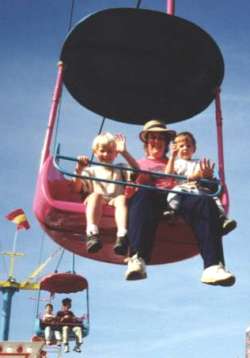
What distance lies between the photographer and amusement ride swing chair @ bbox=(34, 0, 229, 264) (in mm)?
5578

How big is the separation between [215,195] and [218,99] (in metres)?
1.28

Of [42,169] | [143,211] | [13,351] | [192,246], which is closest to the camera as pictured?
[143,211]

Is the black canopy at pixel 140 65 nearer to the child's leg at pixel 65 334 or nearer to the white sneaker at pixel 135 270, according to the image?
the white sneaker at pixel 135 270

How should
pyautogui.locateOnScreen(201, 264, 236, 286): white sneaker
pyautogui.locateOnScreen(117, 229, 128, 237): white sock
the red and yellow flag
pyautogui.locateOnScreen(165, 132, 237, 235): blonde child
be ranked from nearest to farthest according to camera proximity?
pyautogui.locateOnScreen(201, 264, 236, 286): white sneaker < pyautogui.locateOnScreen(117, 229, 128, 237): white sock < pyautogui.locateOnScreen(165, 132, 237, 235): blonde child < the red and yellow flag

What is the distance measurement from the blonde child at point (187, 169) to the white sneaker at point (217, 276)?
0.47 meters

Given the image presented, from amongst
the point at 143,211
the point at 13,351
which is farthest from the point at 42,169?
the point at 13,351

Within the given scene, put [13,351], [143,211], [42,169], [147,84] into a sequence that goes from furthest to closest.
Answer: [13,351] < [147,84] < [42,169] < [143,211]

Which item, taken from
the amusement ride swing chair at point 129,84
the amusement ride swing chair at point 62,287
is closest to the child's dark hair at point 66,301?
the amusement ride swing chair at point 62,287

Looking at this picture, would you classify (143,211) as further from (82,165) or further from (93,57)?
(93,57)

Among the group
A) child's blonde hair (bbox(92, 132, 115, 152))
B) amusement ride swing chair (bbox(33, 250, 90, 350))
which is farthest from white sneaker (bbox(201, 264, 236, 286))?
amusement ride swing chair (bbox(33, 250, 90, 350))

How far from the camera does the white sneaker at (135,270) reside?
4789 millimetres

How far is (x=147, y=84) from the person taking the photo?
6.77m

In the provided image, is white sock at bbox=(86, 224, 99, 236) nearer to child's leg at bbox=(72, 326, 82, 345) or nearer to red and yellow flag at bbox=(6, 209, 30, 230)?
child's leg at bbox=(72, 326, 82, 345)

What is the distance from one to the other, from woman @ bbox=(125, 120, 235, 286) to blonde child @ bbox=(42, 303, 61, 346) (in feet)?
34.4
